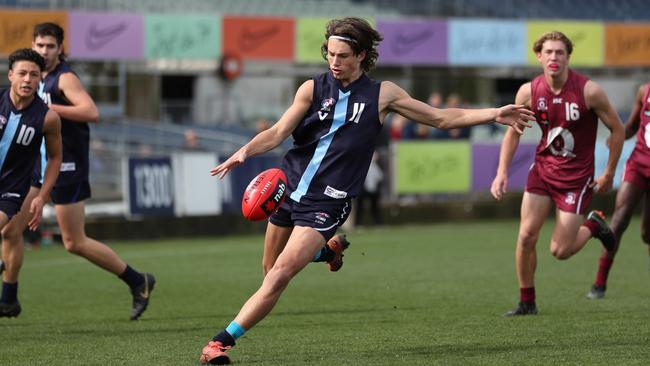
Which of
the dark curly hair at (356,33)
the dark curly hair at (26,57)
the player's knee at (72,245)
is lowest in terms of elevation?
the player's knee at (72,245)

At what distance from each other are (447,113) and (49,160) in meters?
3.29

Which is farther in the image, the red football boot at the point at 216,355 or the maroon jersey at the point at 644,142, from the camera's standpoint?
the maroon jersey at the point at 644,142

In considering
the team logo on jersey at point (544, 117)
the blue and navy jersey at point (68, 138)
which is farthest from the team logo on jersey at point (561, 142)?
the blue and navy jersey at point (68, 138)

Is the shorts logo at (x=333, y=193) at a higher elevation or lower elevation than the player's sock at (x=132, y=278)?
higher

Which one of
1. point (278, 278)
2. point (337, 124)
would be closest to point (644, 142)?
point (337, 124)

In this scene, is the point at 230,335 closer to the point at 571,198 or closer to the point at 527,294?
the point at 527,294

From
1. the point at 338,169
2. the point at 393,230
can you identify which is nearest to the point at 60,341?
the point at 338,169

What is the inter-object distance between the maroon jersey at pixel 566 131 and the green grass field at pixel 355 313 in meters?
1.16

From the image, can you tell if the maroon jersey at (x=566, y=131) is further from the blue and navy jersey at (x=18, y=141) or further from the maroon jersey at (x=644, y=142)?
the blue and navy jersey at (x=18, y=141)

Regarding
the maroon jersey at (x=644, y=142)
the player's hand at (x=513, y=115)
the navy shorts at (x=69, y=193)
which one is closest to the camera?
the player's hand at (x=513, y=115)

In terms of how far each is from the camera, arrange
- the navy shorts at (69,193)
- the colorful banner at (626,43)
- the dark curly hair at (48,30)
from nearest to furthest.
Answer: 1. the dark curly hair at (48,30)
2. the navy shorts at (69,193)
3. the colorful banner at (626,43)

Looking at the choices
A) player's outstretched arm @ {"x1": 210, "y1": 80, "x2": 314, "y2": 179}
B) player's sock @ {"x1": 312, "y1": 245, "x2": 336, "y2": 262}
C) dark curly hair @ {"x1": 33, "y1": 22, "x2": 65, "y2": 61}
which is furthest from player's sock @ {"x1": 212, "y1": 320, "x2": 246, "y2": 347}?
dark curly hair @ {"x1": 33, "y1": 22, "x2": 65, "y2": 61}

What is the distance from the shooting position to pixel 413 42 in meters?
29.5

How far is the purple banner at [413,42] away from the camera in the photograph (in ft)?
95.7
